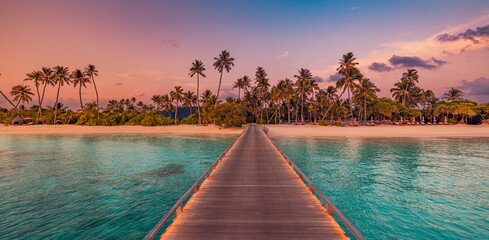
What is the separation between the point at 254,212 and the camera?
6.36 metres

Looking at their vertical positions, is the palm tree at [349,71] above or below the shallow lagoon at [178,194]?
above

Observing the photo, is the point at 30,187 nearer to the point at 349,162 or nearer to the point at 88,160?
the point at 88,160

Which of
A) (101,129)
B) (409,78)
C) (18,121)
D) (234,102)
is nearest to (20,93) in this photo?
(18,121)

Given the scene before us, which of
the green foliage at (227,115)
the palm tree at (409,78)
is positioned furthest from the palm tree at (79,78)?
the palm tree at (409,78)

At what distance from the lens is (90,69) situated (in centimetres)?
6819

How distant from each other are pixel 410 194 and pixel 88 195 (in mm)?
18047

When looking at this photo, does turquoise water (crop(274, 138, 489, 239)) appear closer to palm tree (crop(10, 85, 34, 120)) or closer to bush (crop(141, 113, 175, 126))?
bush (crop(141, 113, 175, 126))

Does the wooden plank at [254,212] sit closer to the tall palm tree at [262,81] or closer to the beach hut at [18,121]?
the tall palm tree at [262,81]

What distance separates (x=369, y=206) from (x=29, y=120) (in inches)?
4069

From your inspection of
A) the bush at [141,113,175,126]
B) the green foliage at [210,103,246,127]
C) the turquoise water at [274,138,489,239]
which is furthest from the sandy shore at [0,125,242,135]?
the turquoise water at [274,138,489,239]

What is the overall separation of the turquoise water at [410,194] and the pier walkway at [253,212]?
2.70 m

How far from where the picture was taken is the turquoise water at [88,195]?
7609 millimetres

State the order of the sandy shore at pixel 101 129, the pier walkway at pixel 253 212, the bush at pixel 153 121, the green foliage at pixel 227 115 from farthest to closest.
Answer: the bush at pixel 153 121 → the sandy shore at pixel 101 129 → the green foliage at pixel 227 115 → the pier walkway at pixel 253 212

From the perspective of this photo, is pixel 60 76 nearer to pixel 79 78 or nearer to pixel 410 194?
pixel 79 78
